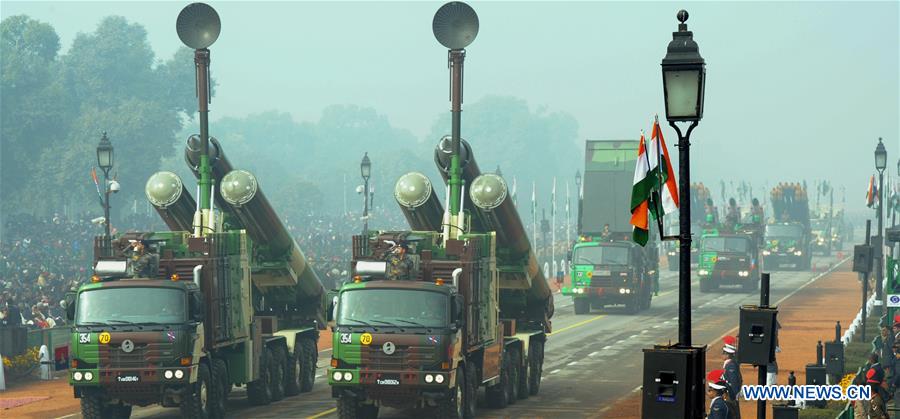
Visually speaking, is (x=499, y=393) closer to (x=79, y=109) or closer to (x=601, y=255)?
(x=601, y=255)

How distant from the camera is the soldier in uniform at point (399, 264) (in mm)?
27734

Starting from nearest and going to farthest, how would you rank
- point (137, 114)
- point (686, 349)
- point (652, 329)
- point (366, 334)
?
point (686, 349)
point (366, 334)
point (652, 329)
point (137, 114)

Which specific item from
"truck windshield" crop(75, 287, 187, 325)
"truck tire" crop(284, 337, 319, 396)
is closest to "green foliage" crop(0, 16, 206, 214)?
"truck tire" crop(284, 337, 319, 396)

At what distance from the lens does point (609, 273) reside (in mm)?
56188

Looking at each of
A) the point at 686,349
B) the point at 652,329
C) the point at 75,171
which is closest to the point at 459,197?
the point at 686,349

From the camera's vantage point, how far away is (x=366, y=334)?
2647 centimetres

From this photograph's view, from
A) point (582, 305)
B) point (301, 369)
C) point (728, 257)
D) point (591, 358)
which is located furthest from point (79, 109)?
point (301, 369)

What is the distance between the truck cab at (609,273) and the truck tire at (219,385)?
2780 centimetres

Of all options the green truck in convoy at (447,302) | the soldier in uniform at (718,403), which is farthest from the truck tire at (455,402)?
the soldier in uniform at (718,403)

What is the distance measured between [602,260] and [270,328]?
2531cm

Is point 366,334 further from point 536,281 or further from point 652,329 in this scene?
point 652,329

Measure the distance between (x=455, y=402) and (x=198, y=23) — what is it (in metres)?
10.3

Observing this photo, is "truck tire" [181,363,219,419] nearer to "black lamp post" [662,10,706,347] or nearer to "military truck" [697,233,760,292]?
"black lamp post" [662,10,706,347]

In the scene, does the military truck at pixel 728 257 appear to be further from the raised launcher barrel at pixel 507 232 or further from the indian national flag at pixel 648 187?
the indian national flag at pixel 648 187
